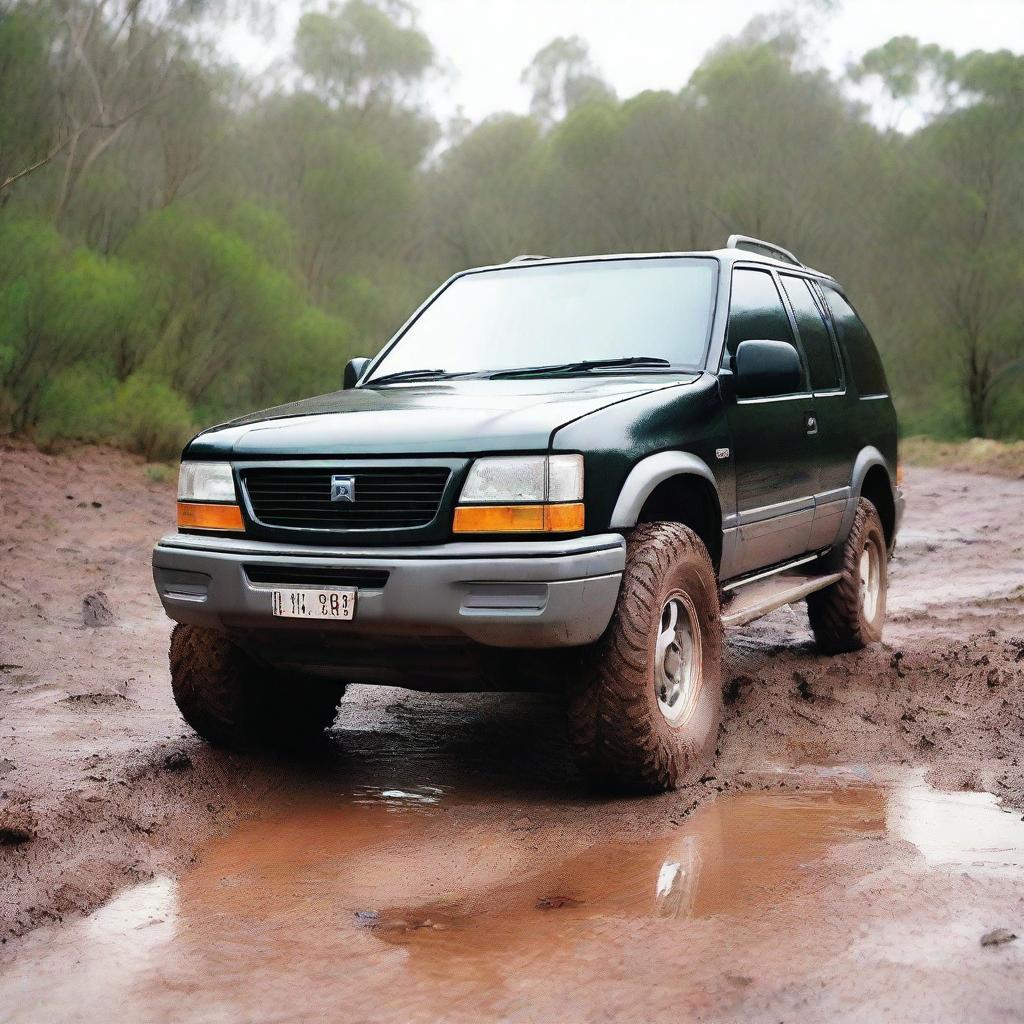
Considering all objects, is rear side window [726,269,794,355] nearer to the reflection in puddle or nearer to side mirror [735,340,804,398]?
side mirror [735,340,804,398]

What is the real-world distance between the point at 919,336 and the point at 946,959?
80.8 feet

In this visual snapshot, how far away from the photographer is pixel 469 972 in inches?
118

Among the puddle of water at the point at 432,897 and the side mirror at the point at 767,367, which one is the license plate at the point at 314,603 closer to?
the puddle of water at the point at 432,897

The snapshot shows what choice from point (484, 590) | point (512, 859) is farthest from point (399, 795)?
point (484, 590)

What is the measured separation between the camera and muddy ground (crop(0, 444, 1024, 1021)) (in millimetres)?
2879

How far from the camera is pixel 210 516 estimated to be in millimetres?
4379

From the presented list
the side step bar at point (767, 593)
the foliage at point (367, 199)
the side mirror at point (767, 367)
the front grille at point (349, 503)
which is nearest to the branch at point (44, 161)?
the foliage at point (367, 199)

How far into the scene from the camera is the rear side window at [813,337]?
236 inches

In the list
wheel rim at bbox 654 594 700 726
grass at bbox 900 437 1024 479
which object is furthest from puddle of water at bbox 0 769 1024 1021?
grass at bbox 900 437 1024 479

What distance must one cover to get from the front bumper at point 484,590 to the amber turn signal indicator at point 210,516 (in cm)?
27

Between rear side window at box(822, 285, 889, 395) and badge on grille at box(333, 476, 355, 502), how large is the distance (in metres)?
3.27

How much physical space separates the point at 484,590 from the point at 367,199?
19.5 m

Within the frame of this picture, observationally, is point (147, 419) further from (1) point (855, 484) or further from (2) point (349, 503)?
(2) point (349, 503)

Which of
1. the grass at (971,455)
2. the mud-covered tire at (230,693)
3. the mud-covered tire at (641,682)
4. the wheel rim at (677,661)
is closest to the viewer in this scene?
the mud-covered tire at (641,682)
